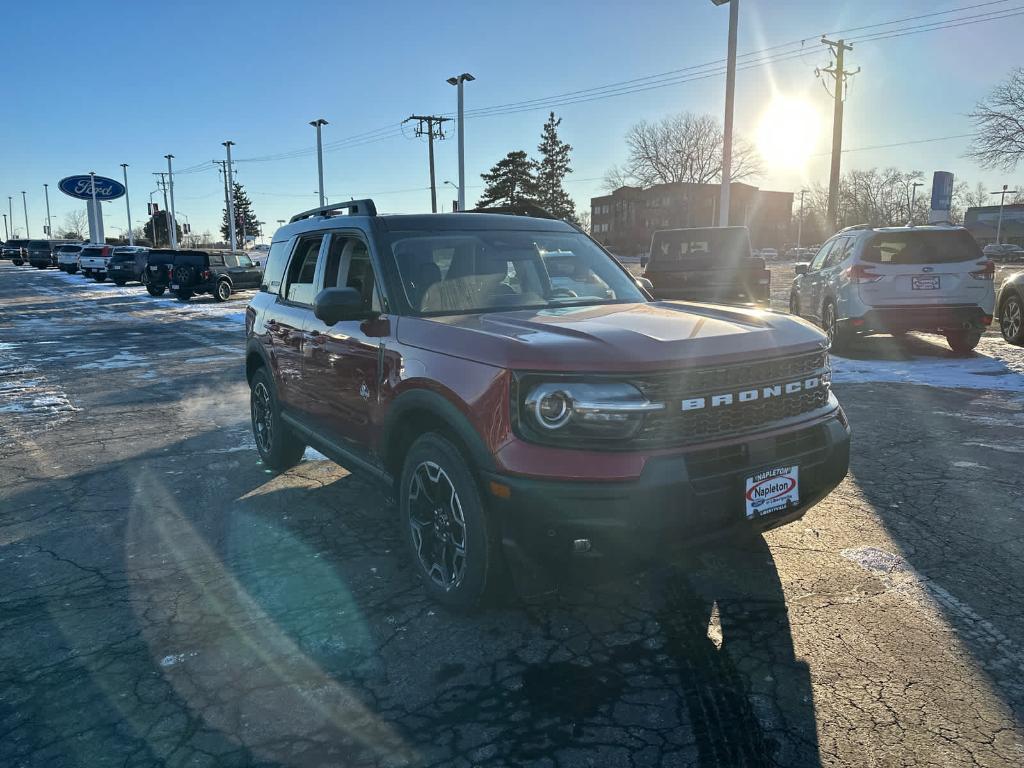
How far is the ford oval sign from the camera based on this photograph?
239ft

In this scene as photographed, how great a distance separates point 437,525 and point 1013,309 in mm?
11193

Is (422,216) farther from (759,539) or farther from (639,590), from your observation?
(759,539)

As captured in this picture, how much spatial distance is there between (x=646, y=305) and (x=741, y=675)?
78.4 inches

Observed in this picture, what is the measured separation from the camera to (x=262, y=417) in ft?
18.9

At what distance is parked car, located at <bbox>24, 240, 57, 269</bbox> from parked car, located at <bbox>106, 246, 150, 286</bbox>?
1401 inches

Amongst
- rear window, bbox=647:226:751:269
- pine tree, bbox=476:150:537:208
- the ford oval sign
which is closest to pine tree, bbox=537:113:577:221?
pine tree, bbox=476:150:537:208

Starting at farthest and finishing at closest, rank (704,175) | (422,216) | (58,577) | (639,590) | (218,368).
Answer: (704,175)
(218,368)
(422,216)
(58,577)
(639,590)

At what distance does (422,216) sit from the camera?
418 centimetres

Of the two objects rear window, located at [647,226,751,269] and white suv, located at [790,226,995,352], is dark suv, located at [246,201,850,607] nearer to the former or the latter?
white suv, located at [790,226,995,352]

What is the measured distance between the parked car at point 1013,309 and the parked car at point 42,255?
237 feet

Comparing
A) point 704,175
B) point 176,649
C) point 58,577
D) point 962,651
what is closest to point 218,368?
point 58,577

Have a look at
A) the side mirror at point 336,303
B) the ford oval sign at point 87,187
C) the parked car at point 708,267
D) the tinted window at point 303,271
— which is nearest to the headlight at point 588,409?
the side mirror at point 336,303

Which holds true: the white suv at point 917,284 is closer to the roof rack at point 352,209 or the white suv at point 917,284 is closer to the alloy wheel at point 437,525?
the roof rack at point 352,209

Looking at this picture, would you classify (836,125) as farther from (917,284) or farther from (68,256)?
(68,256)
